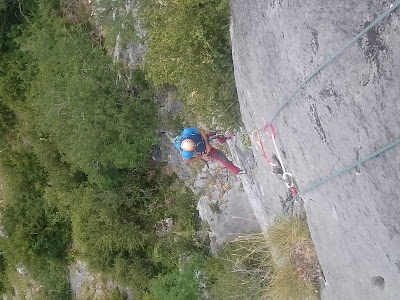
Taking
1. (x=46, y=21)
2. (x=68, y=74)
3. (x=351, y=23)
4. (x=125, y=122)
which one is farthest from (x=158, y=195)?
(x=351, y=23)

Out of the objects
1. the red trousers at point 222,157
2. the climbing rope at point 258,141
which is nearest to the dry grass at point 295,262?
the climbing rope at point 258,141

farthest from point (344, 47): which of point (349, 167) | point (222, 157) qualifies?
point (222, 157)

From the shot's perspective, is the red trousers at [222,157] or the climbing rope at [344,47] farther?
the red trousers at [222,157]

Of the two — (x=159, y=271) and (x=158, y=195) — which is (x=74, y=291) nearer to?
(x=159, y=271)

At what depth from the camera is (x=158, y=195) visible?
758 cm

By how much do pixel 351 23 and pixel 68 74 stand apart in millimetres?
5590

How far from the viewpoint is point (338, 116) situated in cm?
263

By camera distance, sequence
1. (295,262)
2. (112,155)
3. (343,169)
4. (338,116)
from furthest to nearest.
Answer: (112,155) < (295,262) < (343,169) < (338,116)

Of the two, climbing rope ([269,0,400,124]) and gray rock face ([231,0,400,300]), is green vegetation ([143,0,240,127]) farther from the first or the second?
climbing rope ([269,0,400,124])

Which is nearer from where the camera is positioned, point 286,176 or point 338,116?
point 338,116

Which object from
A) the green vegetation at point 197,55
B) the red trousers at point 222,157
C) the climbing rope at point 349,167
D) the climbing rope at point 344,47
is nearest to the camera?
the climbing rope at point 344,47

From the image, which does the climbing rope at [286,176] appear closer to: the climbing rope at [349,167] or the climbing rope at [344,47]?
the climbing rope at [349,167]

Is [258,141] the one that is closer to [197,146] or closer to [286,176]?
[286,176]

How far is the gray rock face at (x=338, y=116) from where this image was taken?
Answer: 2.30 m
